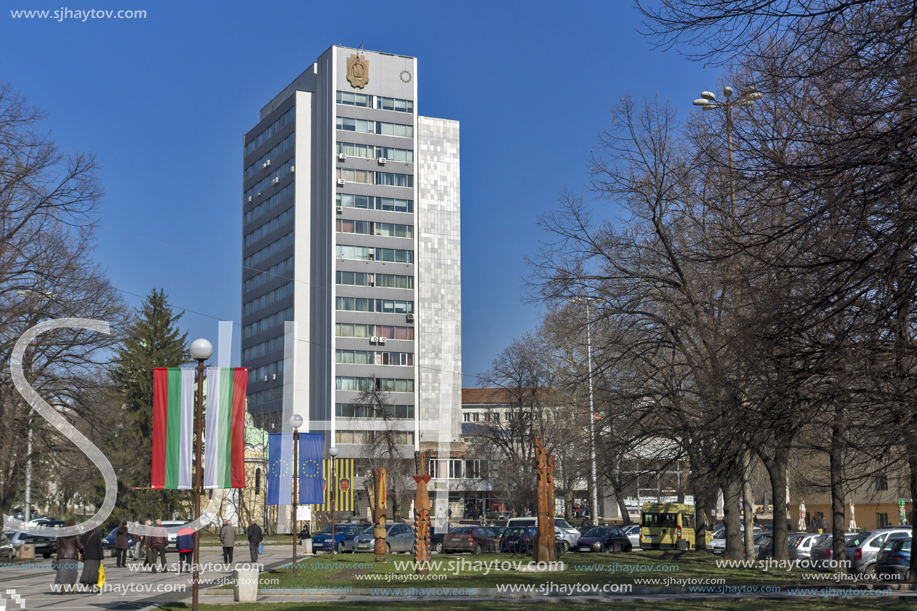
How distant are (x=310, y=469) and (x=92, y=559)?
10.4 m

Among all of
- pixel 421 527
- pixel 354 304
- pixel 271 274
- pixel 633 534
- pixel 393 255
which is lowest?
pixel 633 534

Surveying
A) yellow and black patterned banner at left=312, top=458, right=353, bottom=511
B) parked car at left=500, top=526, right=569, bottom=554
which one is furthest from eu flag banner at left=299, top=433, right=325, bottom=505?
parked car at left=500, top=526, right=569, bottom=554

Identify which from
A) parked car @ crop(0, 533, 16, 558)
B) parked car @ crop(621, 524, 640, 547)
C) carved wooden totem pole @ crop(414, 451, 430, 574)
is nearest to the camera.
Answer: carved wooden totem pole @ crop(414, 451, 430, 574)

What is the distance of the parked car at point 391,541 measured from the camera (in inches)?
1622

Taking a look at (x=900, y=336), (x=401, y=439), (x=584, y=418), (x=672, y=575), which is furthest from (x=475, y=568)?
(x=401, y=439)

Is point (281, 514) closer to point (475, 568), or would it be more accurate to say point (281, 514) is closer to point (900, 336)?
point (475, 568)

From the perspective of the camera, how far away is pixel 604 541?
4275 centimetres

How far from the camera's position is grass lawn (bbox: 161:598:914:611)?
16694 millimetres

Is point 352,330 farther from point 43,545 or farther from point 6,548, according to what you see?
point 6,548

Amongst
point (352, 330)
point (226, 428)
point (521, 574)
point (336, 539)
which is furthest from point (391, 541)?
point (352, 330)

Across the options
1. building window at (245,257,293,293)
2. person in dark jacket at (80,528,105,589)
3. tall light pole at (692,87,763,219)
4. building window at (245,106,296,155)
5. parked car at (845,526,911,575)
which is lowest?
parked car at (845,526,911,575)

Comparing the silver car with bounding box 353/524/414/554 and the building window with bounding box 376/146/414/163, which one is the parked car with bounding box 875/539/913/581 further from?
the building window with bounding box 376/146/414/163

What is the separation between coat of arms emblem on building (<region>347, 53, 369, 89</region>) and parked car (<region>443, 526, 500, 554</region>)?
6131cm

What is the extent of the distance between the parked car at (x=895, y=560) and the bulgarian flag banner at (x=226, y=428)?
65.6 ft
